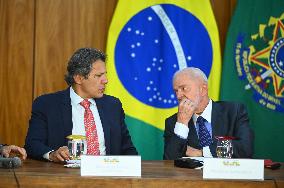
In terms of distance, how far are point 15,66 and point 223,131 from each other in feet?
6.36

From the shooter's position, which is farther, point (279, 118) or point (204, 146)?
point (279, 118)

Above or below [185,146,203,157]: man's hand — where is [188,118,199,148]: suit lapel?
above

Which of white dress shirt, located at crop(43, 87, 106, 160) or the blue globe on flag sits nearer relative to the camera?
white dress shirt, located at crop(43, 87, 106, 160)

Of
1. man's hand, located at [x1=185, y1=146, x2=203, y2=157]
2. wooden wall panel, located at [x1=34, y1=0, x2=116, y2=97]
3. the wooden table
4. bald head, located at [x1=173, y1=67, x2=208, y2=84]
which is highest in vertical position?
wooden wall panel, located at [x1=34, y1=0, x2=116, y2=97]

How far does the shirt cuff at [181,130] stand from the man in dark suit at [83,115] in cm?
31

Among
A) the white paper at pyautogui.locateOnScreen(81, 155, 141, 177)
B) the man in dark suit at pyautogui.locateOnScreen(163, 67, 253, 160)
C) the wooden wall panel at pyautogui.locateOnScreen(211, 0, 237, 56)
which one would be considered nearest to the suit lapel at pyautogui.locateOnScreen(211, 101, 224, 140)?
the man in dark suit at pyautogui.locateOnScreen(163, 67, 253, 160)

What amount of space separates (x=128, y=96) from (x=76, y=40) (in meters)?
0.66

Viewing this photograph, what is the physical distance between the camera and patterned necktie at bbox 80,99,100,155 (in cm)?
309

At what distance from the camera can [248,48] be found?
4266 mm

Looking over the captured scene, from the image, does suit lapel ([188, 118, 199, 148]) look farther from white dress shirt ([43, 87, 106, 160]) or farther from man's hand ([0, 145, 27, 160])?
man's hand ([0, 145, 27, 160])

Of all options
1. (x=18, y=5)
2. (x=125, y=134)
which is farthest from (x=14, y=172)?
(x=18, y=5)

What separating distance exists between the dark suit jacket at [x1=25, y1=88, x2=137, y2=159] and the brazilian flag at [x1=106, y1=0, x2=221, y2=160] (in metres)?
0.89

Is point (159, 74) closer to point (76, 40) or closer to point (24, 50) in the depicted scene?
point (76, 40)

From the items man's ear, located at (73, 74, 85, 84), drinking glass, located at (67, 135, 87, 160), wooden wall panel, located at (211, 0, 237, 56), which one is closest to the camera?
drinking glass, located at (67, 135, 87, 160)
